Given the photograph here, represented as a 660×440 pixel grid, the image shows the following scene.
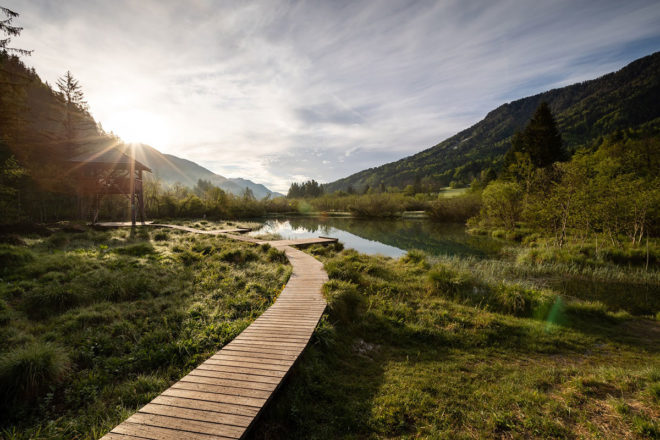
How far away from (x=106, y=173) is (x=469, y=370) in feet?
86.3

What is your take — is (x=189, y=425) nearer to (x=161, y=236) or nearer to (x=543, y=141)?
(x=161, y=236)

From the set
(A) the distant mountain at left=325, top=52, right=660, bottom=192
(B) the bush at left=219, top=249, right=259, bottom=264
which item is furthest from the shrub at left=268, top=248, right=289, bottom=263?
(A) the distant mountain at left=325, top=52, right=660, bottom=192

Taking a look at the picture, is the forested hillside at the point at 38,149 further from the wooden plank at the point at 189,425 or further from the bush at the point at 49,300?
the wooden plank at the point at 189,425

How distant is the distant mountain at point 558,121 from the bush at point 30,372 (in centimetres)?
8017

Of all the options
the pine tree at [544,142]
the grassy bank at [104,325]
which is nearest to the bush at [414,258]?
the grassy bank at [104,325]

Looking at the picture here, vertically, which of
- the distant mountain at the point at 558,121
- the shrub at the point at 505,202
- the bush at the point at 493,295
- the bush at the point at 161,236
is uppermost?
the distant mountain at the point at 558,121

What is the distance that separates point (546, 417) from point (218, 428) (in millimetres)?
3961

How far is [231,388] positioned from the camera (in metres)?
3.19

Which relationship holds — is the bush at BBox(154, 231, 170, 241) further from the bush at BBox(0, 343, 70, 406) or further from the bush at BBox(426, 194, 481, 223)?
the bush at BBox(426, 194, 481, 223)

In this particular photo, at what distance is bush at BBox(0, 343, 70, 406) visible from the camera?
329cm

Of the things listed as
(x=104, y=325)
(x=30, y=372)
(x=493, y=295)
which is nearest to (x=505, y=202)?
(x=493, y=295)

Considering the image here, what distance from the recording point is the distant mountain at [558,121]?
88562 millimetres

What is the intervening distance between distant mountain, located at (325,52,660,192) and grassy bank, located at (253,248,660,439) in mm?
71213

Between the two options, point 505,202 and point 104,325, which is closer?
point 104,325
